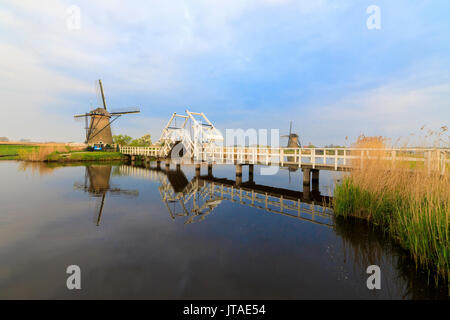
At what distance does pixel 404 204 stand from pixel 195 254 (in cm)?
649

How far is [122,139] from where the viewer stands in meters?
55.5

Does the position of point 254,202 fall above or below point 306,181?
below

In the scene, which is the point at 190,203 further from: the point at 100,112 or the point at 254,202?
the point at 100,112

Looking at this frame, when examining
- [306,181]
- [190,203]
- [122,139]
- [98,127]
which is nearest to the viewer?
[190,203]

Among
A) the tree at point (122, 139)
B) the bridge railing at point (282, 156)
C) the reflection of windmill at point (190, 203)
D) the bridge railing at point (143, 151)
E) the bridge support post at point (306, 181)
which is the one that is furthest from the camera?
the tree at point (122, 139)

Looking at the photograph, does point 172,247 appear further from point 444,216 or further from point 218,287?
point 444,216

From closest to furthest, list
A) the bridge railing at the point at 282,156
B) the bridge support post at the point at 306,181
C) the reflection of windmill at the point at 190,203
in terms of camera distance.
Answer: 1. the reflection of windmill at the point at 190,203
2. the bridge railing at the point at 282,156
3. the bridge support post at the point at 306,181

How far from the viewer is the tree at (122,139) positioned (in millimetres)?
54478

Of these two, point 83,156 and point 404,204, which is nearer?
point 404,204

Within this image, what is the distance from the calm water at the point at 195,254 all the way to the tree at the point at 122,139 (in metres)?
48.5
